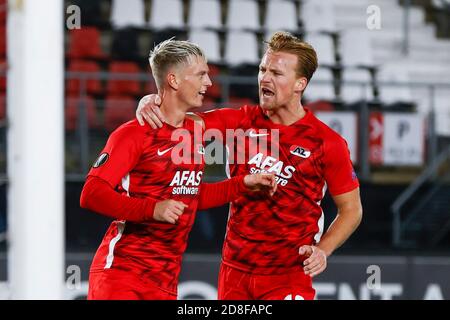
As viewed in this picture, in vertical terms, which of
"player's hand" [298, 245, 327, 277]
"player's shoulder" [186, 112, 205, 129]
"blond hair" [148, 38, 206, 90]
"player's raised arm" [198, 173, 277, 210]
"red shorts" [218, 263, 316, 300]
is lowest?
"red shorts" [218, 263, 316, 300]

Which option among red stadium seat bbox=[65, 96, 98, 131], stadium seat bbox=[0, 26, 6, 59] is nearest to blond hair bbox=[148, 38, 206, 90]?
red stadium seat bbox=[65, 96, 98, 131]

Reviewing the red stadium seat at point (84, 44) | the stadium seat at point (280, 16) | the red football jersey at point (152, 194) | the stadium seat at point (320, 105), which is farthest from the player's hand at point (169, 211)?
the stadium seat at point (280, 16)

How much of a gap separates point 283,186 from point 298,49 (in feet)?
1.76

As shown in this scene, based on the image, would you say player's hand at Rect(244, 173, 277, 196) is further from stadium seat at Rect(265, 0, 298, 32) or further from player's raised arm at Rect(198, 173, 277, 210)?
stadium seat at Rect(265, 0, 298, 32)

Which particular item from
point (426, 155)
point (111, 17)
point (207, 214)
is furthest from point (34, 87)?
point (111, 17)

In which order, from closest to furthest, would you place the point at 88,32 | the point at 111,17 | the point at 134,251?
1. the point at 134,251
2. the point at 88,32
3. the point at 111,17

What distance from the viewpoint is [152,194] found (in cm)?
365

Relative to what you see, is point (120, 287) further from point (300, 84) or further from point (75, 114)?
point (75, 114)

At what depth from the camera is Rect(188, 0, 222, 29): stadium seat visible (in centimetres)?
970

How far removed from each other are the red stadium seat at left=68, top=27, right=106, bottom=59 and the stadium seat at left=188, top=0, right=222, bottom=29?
109cm

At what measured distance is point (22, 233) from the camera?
9.13 ft

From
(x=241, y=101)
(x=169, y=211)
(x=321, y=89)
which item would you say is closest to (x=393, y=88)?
(x=321, y=89)
